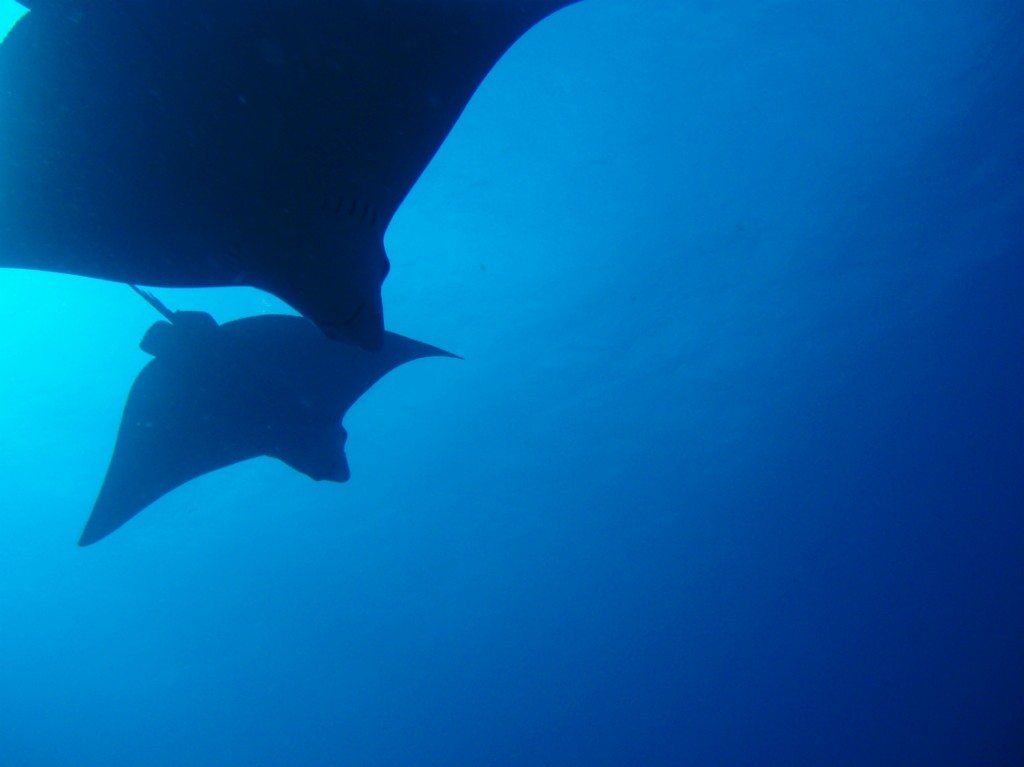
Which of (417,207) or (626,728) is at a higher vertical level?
(417,207)

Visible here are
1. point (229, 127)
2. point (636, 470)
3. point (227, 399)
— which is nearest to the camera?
point (229, 127)

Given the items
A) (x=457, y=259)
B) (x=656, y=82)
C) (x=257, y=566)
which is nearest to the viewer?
(x=656, y=82)

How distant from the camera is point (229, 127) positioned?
260 cm

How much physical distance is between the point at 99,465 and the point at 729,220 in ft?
64.4

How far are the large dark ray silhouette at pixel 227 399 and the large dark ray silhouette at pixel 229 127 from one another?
1405 millimetres

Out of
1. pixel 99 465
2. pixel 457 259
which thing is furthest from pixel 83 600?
pixel 457 259

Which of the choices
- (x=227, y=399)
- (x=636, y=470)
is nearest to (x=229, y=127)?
(x=227, y=399)

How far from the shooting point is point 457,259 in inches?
574

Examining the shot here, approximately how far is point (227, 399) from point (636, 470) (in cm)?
2850

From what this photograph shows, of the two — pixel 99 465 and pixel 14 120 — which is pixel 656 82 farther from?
pixel 99 465

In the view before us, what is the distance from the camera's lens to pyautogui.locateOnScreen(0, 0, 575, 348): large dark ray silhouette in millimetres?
2322

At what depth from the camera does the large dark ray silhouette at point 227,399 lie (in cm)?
453

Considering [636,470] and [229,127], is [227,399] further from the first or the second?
[636,470]

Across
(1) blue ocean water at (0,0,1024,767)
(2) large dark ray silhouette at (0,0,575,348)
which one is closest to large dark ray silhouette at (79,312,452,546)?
(2) large dark ray silhouette at (0,0,575,348)
